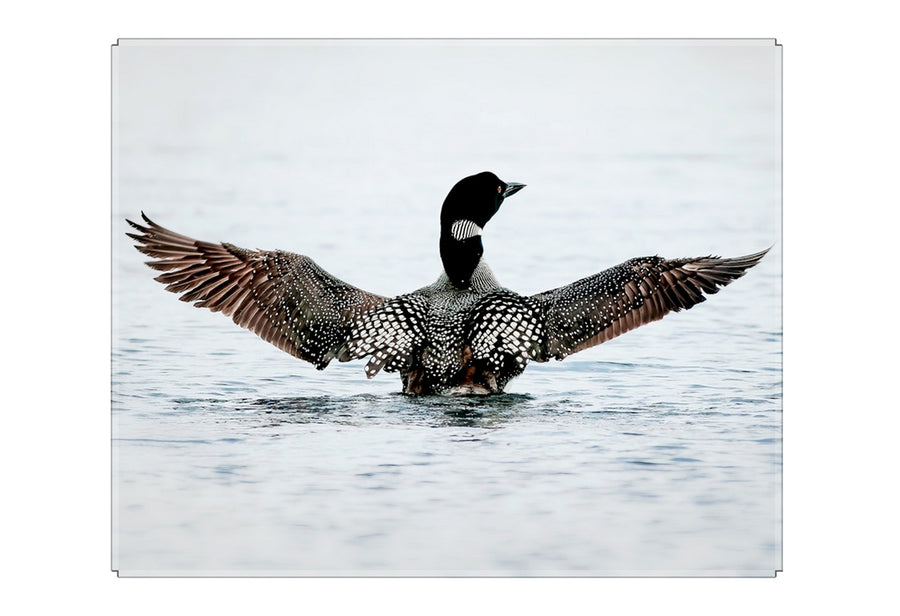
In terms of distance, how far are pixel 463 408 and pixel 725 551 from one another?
1.30 metres

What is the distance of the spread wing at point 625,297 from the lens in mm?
6648

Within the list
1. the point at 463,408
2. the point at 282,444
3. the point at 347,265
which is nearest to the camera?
the point at 282,444

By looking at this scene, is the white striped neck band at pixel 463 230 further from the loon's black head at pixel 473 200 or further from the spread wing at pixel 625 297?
the spread wing at pixel 625 297

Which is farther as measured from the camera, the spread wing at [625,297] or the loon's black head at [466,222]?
the loon's black head at [466,222]

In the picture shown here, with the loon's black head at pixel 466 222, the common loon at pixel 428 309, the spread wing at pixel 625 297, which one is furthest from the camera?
the loon's black head at pixel 466 222

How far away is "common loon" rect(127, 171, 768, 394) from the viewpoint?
6.50 meters

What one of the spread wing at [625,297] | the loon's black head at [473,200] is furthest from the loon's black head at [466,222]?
the spread wing at [625,297]

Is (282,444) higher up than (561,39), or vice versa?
(561,39)

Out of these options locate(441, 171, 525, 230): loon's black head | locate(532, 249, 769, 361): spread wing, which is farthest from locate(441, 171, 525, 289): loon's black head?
locate(532, 249, 769, 361): spread wing

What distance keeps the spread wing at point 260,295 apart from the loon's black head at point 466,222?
0.39m

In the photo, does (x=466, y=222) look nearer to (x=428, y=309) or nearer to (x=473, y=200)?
(x=473, y=200)

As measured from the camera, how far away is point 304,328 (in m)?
6.68

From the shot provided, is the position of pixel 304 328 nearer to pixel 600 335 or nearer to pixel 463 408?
pixel 463 408

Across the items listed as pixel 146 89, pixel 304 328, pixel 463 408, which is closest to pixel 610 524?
pixel 463 408
